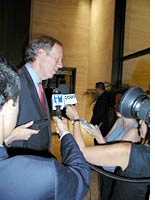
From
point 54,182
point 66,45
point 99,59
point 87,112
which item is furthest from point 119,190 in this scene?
point 66,45

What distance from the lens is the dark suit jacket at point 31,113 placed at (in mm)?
1620

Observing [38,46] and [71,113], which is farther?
[38,46]

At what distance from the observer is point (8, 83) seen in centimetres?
85

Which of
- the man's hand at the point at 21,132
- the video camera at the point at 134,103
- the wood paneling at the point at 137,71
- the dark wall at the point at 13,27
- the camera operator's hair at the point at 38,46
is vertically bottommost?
the man's hand at the point at 21,132

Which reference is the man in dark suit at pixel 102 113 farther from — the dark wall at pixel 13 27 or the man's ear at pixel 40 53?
the man's ear at pixel 40 53

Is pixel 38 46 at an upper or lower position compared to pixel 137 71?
lower

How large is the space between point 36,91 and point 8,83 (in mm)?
883

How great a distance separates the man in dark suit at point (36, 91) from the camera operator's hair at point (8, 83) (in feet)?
2.05

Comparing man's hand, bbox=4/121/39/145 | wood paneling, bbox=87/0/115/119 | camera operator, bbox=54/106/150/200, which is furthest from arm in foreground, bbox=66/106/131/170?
wood paneling, bbox=87/0/115/119

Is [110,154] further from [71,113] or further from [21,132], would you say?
[21,132]

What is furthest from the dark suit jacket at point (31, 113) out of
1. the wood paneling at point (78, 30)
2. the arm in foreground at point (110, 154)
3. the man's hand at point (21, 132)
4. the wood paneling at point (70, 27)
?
the wood paneling at point (70, 27)

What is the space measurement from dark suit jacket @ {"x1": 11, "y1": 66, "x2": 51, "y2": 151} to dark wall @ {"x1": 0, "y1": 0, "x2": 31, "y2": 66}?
3.33m

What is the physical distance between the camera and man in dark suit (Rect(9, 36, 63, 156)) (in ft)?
5.33

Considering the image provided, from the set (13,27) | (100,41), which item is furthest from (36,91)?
(100,41)
